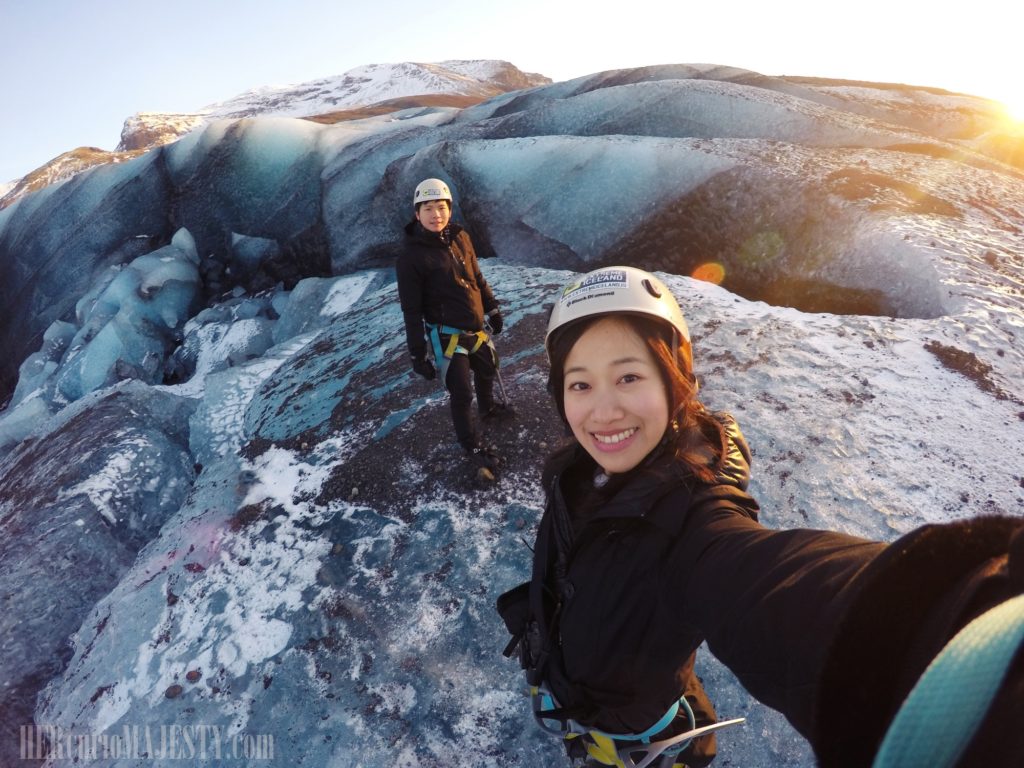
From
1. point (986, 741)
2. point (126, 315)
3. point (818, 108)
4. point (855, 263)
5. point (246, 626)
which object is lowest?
point (126, 315)

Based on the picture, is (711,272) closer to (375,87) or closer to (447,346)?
Answer: (447,346)

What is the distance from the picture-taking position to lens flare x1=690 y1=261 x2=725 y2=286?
1070 centimetres

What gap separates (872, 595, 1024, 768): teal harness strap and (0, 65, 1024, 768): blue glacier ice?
361cm

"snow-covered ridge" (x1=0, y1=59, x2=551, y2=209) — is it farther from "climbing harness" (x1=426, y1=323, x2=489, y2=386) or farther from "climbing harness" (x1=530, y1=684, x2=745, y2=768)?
"climbing harness" (x1=530, y1=684, x2=745, y2=768)

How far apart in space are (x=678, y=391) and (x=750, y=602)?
3.10 feet

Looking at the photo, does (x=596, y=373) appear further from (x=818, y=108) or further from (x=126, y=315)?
(x=126, y=315)

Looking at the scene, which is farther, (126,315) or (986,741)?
(126,315)

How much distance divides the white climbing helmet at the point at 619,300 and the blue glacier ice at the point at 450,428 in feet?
10.4

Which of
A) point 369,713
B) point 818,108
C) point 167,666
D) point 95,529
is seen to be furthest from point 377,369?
point 818,108

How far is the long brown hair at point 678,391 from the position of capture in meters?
2.02

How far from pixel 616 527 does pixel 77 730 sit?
562 centimetres

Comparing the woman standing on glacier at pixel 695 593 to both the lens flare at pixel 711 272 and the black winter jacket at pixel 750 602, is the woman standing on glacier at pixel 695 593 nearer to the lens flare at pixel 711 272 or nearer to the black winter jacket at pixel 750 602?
the black winter jacket at pixel 750 602

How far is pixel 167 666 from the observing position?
4637mm

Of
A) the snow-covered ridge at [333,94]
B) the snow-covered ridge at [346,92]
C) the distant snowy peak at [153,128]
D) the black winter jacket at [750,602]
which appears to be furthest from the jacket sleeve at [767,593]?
the distant snowy peak at [153,128]
